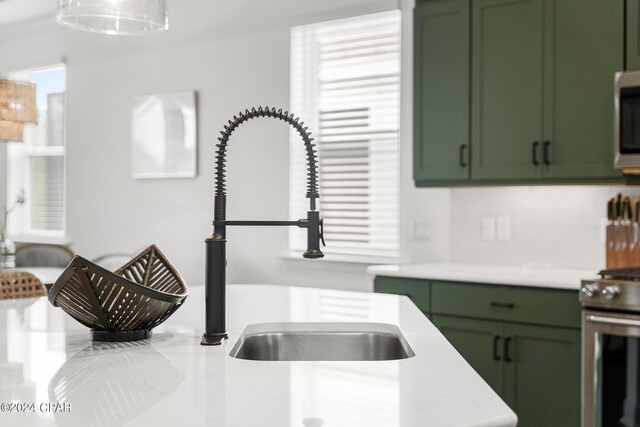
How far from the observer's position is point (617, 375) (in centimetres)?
272

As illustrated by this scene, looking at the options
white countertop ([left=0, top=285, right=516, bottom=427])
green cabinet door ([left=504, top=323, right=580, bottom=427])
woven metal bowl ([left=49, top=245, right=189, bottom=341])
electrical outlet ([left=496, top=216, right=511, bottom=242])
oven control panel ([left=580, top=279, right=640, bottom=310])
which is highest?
electrical outlet ([left=496, top=216, right=511, bottom=242])

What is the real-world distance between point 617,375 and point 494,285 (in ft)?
2.05

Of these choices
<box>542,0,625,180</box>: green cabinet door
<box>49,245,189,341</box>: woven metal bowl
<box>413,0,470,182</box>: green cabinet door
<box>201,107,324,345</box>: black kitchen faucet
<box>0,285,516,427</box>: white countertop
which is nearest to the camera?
<box>0,285,516,427</box>: white countertop

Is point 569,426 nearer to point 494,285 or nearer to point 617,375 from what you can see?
point 617,375

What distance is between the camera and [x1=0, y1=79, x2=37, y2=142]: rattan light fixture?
390cm

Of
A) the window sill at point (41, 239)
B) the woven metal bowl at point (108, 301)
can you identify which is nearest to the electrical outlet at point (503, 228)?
the woven metal bowl at point (108, 301)

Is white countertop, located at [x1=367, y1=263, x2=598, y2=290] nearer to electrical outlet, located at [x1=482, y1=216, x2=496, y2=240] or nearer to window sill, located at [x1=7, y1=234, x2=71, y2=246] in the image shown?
electrical outlet, located at [x1=482, y1=216, x2=496, y2=240]

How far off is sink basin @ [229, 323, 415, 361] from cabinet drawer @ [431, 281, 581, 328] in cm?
148

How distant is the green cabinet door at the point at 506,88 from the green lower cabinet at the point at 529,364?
0.75 metres

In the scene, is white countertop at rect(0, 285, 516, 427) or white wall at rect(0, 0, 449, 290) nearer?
white countertop at rect(0, 285, 516, 427)

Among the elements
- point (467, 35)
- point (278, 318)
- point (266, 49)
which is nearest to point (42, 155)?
point (266, 49)

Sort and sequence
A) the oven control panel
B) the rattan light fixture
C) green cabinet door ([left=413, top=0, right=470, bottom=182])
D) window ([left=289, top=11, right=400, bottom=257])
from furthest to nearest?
window ([left=289, top=11, right=400, bottom=257]) → the rattan light fixture → green cabinet door ([left=413, top=0, right=470, bottom=182]) → the oven control panel

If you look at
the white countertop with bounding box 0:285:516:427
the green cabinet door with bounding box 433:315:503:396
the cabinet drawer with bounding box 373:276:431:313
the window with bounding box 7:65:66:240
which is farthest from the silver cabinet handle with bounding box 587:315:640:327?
the window with bounding box 7:65:66:240

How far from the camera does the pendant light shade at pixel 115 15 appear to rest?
2713 mm
